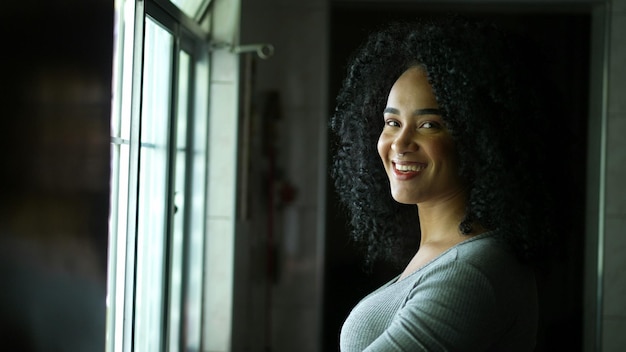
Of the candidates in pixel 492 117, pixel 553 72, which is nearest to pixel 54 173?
pixel 492 117

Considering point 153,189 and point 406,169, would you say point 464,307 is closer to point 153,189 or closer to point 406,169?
point 406,169

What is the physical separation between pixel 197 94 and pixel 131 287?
3.34 ft

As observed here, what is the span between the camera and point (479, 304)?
0.85 metres

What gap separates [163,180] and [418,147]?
1365 mm

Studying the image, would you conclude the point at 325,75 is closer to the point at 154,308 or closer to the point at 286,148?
the point at 286,148

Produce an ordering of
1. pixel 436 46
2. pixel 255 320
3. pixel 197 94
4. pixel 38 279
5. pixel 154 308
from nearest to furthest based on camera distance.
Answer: pixel 436 46
pixel 38 279
pixel 154 308
pixel 197 94
pixel 255 320

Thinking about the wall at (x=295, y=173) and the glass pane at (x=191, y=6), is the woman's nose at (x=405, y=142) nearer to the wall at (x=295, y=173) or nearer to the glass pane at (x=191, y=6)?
the glass pane at (x=191, y=6)

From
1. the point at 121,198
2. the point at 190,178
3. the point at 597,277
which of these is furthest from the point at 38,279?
the point at 597,277

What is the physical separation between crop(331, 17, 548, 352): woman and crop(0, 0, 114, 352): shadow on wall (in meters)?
0.52

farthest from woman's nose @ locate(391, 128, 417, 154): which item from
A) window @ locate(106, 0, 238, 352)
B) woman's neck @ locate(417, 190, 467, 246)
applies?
window @ locate(106, 0, 238, 352)

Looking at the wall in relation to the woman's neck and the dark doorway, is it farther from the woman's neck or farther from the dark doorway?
the woman's neck

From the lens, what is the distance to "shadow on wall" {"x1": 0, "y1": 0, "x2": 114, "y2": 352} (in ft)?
3.63

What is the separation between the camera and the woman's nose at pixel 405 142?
103 centimetres

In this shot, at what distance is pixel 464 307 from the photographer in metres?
0.84
